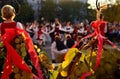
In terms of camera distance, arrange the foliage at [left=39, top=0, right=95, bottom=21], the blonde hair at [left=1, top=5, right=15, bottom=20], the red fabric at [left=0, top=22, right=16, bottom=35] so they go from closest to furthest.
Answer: the blonde hair at [left=1, top=5, right=15, bottom=20] → the red fabric at [left=0, top=22, right=16, bottom=35] → the foliage at [left=39, top=0, right=95, bottom=21]

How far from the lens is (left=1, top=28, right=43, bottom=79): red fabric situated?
505cm

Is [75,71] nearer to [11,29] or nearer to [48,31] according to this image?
[11,29]

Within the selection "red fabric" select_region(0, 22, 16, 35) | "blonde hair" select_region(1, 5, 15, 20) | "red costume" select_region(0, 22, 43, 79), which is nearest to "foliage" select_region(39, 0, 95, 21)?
"red fabric" select_region(0, 22, 16, 35)

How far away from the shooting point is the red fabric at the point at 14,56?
5046 mm

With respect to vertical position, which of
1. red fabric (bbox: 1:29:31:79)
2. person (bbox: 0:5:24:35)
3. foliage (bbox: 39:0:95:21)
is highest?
person (bbox: 0:5:24:35)

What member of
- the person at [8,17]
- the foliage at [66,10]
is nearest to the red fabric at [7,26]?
the person at [8,17]

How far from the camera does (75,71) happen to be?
15.4 feet

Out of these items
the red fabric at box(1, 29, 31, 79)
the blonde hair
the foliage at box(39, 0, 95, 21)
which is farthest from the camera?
the foliage at box(39, 0, 95, 21)

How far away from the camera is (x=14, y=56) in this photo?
5.11 metres

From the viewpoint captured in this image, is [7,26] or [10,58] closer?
[10,58]

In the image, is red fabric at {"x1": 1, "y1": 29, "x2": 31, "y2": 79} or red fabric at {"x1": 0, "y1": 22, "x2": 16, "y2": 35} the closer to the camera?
red fabric at {"x1": 1, "y1": 29, "x2": 31, "y2": 79}

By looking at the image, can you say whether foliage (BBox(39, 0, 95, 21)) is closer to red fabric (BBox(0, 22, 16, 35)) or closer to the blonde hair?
red fabric (BBox(0, 22, 16, 35))

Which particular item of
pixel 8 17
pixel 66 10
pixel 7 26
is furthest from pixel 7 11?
pixel 66 10

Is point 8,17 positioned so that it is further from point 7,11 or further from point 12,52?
point 12,52
